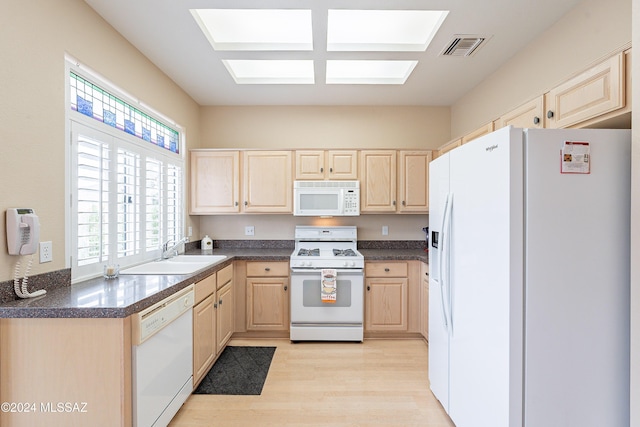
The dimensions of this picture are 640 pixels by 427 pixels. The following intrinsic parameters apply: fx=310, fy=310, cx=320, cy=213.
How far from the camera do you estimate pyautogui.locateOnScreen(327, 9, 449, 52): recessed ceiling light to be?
7.33 ft

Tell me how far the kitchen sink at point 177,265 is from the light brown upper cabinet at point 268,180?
758mm

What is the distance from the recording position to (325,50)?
2.49 meters

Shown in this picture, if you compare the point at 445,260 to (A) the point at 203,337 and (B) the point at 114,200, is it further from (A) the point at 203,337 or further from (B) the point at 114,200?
(B) the point at 114,200

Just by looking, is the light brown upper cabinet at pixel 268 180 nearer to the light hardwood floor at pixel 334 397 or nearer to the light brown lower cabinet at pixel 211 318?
the light brown lower cabinet at pixel 211 318

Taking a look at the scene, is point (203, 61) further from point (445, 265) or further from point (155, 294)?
point (445, 265)

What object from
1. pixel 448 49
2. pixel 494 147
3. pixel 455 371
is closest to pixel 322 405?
pixel 455 371

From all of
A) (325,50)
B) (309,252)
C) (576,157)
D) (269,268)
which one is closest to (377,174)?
(309,252)

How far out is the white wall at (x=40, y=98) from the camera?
58.4 inches

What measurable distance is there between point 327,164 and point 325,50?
129cm

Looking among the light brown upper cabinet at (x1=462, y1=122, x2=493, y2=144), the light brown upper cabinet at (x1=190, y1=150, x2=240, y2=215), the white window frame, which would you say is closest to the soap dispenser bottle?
the light brown upper cabinet at (x1=190, y1=150, x2=240, y2=215)

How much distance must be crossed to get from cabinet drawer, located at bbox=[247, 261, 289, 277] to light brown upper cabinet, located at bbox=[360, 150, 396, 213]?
114 cm

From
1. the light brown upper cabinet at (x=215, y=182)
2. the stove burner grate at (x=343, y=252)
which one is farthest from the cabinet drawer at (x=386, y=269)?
the light brown upper cabinet at (x=215, y=182)

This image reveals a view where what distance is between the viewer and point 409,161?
353 centimetres

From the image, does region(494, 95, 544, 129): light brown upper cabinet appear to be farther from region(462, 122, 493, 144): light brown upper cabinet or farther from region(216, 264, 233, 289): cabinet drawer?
region(216, 264, 233, 289): cabinet drawer
